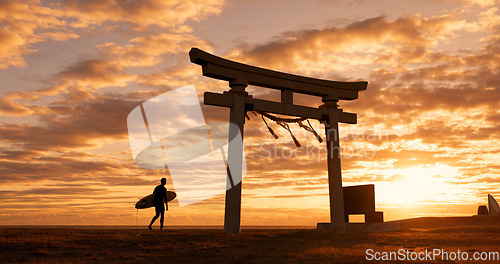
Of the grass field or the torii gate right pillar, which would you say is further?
the torii gate right pillar

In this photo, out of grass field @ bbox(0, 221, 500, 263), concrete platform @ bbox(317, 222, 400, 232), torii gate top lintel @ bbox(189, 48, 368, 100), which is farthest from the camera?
concrete platform @ bbox(317, 222, 400, 232)

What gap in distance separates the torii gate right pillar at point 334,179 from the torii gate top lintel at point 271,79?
1.23 metres

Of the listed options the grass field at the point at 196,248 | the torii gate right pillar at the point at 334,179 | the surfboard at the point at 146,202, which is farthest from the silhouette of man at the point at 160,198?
the torii gate right pillar at the point at 334,179

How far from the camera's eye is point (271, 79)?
1738 cm

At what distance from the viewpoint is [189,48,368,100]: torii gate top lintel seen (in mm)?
15503

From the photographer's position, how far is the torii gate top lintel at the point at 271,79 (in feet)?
50.9

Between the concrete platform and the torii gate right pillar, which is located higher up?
the torii gate right pillar

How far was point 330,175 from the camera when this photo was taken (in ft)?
62.3

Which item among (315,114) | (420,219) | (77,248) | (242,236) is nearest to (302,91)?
(315,114)

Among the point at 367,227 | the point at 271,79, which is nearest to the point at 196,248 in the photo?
the point at 271,79

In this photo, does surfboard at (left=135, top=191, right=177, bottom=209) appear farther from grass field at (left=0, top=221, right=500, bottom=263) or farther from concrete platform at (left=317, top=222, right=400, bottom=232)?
concrete platform at (left=317, top=222, right=400, bottom=232)

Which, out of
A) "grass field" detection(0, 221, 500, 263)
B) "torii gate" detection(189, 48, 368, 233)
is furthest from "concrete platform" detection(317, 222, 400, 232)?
"grass field" detection(0, 221, 500, 263)

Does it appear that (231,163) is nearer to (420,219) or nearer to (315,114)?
(315,114)

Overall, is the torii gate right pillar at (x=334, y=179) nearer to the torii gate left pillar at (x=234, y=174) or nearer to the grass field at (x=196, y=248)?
the grass field at (x=196, y=248)
